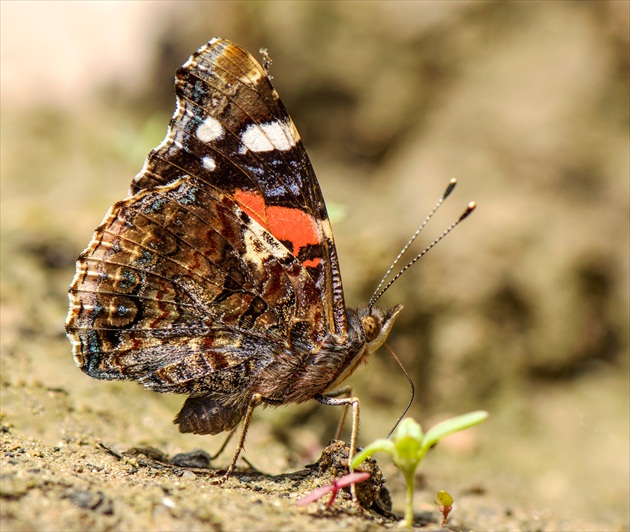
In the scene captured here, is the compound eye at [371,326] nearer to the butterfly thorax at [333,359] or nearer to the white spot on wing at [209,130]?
the butterfly thorax at [333,359]

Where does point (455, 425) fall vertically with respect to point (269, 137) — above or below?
below

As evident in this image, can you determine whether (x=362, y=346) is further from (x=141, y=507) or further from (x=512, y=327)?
(x=512, y=327)

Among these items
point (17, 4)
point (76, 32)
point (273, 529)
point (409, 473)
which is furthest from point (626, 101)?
point (17, 4)

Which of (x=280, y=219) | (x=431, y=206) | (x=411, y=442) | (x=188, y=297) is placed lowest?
(x=411, y=442)

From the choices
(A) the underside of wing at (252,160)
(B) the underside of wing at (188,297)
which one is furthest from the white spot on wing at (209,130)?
(B) the underside of wing at (188,297)

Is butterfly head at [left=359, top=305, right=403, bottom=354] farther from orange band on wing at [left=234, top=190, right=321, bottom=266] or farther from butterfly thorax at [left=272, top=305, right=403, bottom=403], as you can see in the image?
orange band on wing at [left=234, top=190, right=321, bottom=266]

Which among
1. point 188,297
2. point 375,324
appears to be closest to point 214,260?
point 188,297

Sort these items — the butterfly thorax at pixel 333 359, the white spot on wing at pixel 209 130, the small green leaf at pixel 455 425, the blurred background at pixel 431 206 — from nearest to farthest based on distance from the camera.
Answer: the small green leaf at pixel 455 425
the butterfly thorax at pixel 333 359
the white spot on wing at pixel 209 130
the blurred background at pixel 431 206

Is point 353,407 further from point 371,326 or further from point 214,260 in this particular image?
point 214,260
